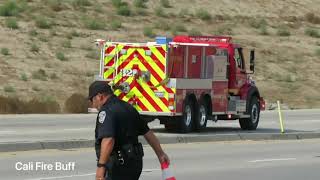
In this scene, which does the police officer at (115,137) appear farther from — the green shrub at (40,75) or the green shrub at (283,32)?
the green shrub at (283,32)

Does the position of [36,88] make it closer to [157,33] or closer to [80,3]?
[157,33]

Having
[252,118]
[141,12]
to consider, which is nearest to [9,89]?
[252,118]

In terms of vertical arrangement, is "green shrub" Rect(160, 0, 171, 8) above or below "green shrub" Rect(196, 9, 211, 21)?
above

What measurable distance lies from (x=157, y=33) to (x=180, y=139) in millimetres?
34413

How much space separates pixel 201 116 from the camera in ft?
84.8

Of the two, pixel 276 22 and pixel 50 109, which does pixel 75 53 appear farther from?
pixel 276 22

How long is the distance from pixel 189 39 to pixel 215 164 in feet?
30.1

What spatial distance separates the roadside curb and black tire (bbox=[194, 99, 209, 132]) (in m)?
1.66

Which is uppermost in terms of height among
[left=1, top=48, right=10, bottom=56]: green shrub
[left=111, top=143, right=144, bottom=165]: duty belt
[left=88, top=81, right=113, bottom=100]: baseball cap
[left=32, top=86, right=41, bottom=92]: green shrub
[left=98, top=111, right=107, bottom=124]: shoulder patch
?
[left=88, top=81, right=113, bottom=100]: baseball cap

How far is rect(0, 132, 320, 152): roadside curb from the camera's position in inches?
750

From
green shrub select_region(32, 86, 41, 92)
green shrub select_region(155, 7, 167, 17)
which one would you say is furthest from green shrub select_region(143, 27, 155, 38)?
green shrub select_region(32, 86, 41, 92)

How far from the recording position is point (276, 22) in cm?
6588

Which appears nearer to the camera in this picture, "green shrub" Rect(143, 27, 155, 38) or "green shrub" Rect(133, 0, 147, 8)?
"green shrub" Rect(143, 27, 155, 38)

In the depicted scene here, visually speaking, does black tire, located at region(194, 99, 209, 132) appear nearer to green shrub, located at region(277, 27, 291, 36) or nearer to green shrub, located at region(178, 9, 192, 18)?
green shrub, located at region(178, 9, 192, 18)
